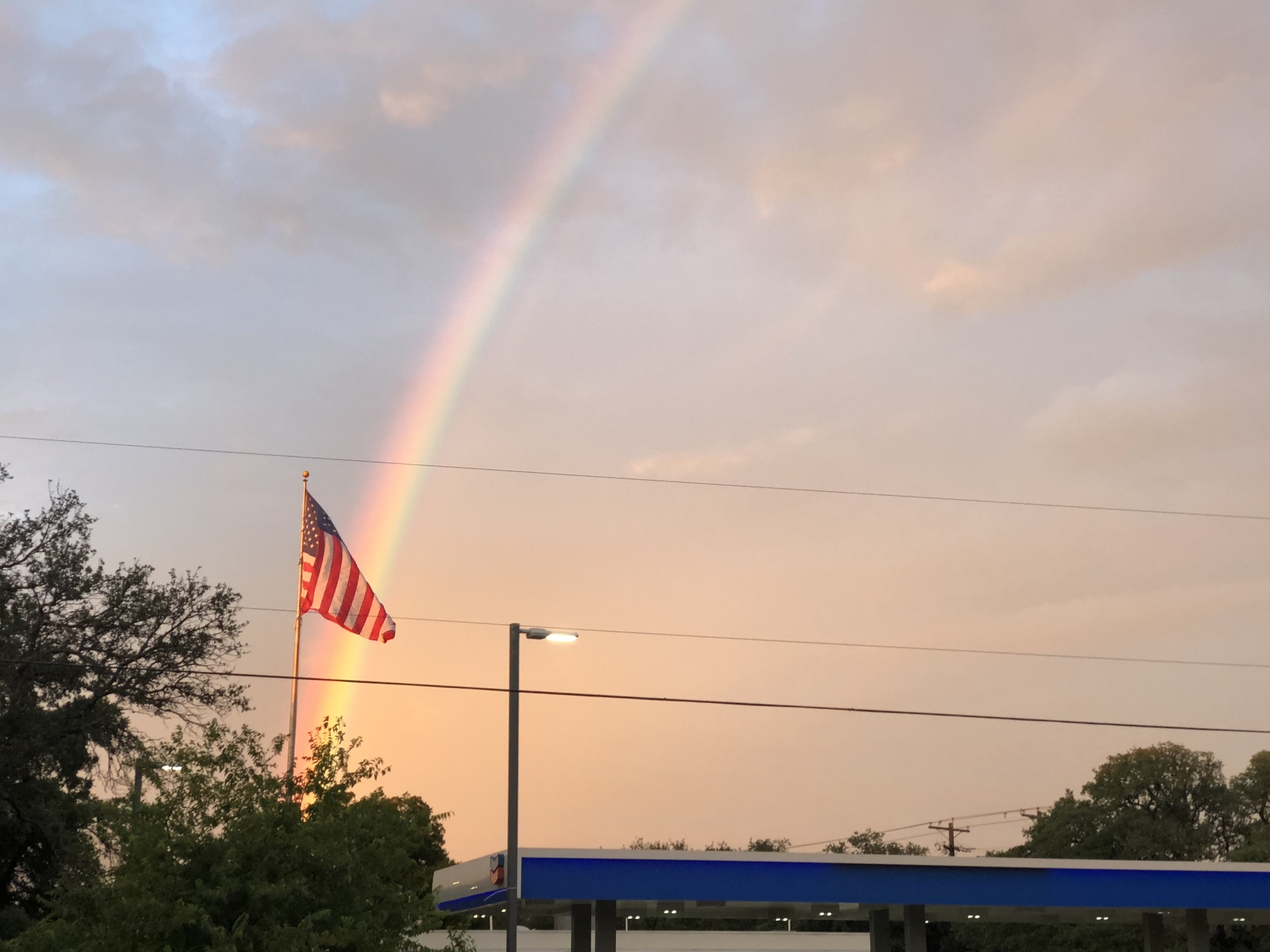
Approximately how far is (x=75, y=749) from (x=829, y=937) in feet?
121

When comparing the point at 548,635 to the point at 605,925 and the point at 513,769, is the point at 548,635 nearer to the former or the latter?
the point at 513,769

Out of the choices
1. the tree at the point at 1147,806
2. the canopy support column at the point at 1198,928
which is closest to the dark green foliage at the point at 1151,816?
the tree at the point at 1147,806

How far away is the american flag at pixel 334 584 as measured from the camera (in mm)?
29984

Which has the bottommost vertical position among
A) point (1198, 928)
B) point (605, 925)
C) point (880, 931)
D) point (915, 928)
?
point (880, 931)

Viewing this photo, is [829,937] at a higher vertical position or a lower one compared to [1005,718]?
lower

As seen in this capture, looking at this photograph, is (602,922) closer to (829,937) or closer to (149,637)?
(149,637)

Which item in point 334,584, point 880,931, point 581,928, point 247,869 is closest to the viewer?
point 247,869

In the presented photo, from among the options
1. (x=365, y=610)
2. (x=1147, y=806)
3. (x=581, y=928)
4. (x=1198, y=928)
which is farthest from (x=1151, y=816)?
(x=365, y=610)

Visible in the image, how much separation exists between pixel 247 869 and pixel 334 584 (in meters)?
10.6

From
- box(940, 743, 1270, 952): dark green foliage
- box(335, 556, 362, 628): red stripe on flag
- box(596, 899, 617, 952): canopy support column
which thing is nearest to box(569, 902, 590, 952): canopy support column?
box(596, 899, 617, 952): canopy support column

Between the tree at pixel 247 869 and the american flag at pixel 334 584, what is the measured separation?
7.65 m

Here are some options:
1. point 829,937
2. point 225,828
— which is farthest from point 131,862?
point 829,937

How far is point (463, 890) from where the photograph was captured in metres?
31.8

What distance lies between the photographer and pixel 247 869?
20.0 meters
